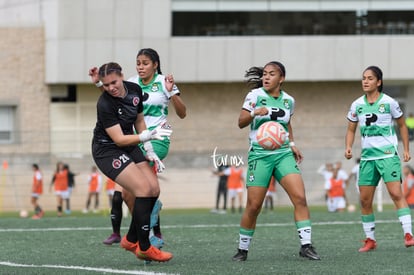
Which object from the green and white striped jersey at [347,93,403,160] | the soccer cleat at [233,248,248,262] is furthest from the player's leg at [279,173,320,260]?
the green and white striped jersey at [347,93,403,160]

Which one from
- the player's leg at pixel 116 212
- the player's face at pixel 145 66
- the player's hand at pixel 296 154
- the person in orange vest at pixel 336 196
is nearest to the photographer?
the player's hand at pixel 296 154

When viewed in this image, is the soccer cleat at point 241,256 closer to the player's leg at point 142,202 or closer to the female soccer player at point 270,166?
the female soccer player at point 270,166

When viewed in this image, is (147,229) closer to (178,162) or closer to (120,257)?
(120,257)

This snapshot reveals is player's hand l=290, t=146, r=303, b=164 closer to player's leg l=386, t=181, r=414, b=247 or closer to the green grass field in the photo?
the green grass field

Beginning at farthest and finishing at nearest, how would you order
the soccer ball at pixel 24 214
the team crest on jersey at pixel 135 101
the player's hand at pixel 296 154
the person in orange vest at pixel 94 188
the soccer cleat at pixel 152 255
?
1. the person in orange vest at pixel 94 188
2. the soccer ball at pixel 24 214
3. the player's hand at pixel 296 154
4. the team crest on jersey at pixel 135 101
5. the soccer cleat at pixel 152 255

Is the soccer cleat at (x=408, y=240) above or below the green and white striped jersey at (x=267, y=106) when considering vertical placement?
below

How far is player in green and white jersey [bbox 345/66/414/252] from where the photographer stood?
38.6 ft

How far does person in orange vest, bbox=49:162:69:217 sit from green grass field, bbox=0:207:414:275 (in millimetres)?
15472

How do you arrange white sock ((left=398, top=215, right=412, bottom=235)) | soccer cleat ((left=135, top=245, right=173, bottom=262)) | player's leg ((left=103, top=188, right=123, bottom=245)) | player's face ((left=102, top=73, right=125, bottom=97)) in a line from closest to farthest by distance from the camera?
1. player's face ((left=102, top=73, right=125, bottom=97))
2. soccer cleat ((left=135, top=245, right=173, bottom=262))
3. white sock ((left=398, top=215, right=412, bottom=235))
4. player's leg ((left=103, top=188, right=123, bottom=245))

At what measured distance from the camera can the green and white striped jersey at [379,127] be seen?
11766 mm

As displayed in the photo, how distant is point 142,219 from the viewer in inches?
376

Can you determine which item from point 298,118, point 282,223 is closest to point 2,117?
point 298,118

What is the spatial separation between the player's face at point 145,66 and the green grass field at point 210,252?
204 cm

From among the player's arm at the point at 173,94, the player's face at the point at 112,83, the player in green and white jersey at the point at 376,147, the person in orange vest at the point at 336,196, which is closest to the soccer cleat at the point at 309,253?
the player in green and white jersey at the point at 376,147
